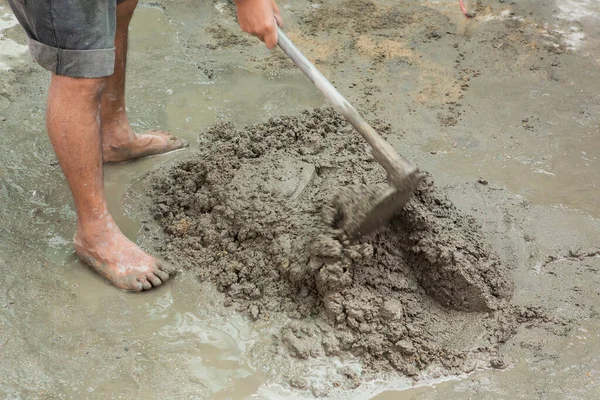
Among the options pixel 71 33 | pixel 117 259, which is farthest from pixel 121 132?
pixel 71 33

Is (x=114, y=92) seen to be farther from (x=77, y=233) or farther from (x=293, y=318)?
(x=293, y=318)

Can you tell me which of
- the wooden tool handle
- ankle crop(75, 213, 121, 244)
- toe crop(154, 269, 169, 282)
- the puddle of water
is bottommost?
toe crop(154, 269, 169, 282)

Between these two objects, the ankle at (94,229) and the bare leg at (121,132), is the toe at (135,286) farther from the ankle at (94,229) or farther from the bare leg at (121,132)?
the bare leg at (121,132)

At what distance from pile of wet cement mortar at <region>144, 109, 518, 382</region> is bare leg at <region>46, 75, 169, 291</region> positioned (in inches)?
7.1

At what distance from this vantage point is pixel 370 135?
2301 mm

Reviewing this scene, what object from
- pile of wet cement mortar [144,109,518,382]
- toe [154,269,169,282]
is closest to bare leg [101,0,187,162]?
pile of wet cement mortar [144,109,518,382]

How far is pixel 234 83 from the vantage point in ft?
11.8

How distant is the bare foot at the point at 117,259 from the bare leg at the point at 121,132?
0.63 metres

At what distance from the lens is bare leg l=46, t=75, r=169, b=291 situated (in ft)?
7.21

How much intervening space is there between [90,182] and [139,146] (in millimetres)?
686

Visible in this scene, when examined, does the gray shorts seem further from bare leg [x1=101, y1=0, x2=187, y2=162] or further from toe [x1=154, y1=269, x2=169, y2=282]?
toe [x1=154, y1=269, x2=169, y2=282]

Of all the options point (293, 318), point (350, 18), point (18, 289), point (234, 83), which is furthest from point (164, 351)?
point (350, 18)

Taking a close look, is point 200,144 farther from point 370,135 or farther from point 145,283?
point 370,135

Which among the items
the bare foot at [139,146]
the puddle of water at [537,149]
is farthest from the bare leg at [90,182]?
the puddle of water at [537,149]
